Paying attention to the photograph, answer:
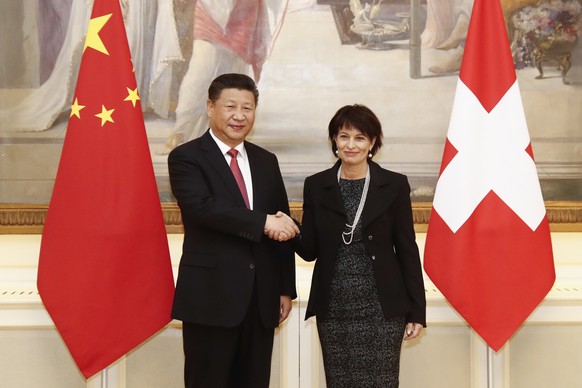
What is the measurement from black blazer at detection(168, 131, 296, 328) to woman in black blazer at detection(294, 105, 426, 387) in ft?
0.65

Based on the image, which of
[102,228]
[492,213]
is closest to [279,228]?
[102,228]

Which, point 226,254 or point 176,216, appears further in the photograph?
point 176,216

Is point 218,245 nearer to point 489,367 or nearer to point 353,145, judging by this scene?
point 353,145

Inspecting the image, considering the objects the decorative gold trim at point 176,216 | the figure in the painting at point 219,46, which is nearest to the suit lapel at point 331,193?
the decorative gold trim at point 176,216

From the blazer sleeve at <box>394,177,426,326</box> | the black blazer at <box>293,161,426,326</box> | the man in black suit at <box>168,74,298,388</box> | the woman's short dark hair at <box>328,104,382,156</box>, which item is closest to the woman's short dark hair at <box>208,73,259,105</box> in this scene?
the man in black suit at <box>168,74,298,388</box>

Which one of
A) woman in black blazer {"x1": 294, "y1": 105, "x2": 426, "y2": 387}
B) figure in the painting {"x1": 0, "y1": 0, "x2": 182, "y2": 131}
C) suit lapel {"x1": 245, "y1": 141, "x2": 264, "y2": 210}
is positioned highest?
figure in the painting {"x1": 0, "y1": 0, "x2": 182, "y2": 131}

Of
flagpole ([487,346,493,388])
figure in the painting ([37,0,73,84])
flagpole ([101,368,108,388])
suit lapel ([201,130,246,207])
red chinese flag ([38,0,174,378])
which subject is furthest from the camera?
figure in the painting ([37,0,73,84])

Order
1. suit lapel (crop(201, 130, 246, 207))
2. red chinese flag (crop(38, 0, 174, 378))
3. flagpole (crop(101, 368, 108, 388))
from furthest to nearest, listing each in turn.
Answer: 1. flagpole (crop(101, 368, 108, 388))
2. red chinese flag (crop(38, 0, 174, 378))
3. suit lapel (crop(201, 130, 246, 207))

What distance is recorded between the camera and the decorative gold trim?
12.7 feet

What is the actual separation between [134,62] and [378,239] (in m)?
1.86

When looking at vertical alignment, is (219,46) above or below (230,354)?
above

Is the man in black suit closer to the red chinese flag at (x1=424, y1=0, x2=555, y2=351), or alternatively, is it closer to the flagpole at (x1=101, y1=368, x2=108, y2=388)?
the flagpole at (x1=101, y1=368, x2=108, y2=388)

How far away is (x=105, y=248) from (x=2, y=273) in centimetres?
89

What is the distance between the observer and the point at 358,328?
2770 millimetres
